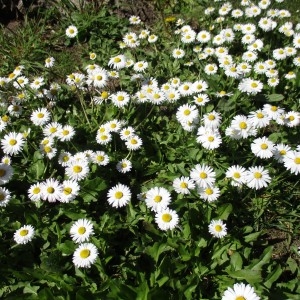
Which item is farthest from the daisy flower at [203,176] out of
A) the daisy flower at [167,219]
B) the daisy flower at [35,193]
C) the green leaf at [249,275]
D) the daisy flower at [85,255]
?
the daisy flower at [35,193]

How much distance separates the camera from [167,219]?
285 cm

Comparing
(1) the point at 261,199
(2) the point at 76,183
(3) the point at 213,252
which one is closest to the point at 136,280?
(3) the point at 213,252

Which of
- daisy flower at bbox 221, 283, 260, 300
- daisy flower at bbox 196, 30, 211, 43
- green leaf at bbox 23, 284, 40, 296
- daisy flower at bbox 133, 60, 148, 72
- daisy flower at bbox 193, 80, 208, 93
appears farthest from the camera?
daisy flower at bbox 196, 30, 211, 43

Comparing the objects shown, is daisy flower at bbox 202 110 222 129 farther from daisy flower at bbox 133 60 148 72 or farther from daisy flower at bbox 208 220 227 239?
daisy flower at bbox 133 60 148 72

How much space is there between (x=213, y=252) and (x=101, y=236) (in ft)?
2.80

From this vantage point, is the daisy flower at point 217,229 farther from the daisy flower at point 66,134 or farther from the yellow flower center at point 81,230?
the daisy flower at point 66,134

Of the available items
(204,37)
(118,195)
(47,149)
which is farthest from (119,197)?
(204,37)

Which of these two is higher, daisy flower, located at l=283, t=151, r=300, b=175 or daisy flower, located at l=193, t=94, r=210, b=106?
daisy flower, located at l=193, t=94, r=210, b=106

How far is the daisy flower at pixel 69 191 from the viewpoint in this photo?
2.99 meters

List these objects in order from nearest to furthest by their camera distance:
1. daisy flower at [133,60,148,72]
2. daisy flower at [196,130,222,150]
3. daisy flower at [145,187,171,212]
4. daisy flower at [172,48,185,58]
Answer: daisy flower at [145,187,171,212] < daisy flower at [196,130,222,150] < daisy flower at [133,60,148,72] < daisy flower at [172,48,185,58]

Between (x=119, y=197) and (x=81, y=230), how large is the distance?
44 cm

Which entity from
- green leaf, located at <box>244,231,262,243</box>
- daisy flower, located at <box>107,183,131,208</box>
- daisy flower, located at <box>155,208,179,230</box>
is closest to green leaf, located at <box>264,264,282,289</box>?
green leaf, located at <box>244,231,262,243</box>

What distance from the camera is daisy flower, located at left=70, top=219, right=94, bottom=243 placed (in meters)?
2.81

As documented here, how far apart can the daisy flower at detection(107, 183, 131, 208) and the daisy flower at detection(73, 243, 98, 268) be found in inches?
17.9
